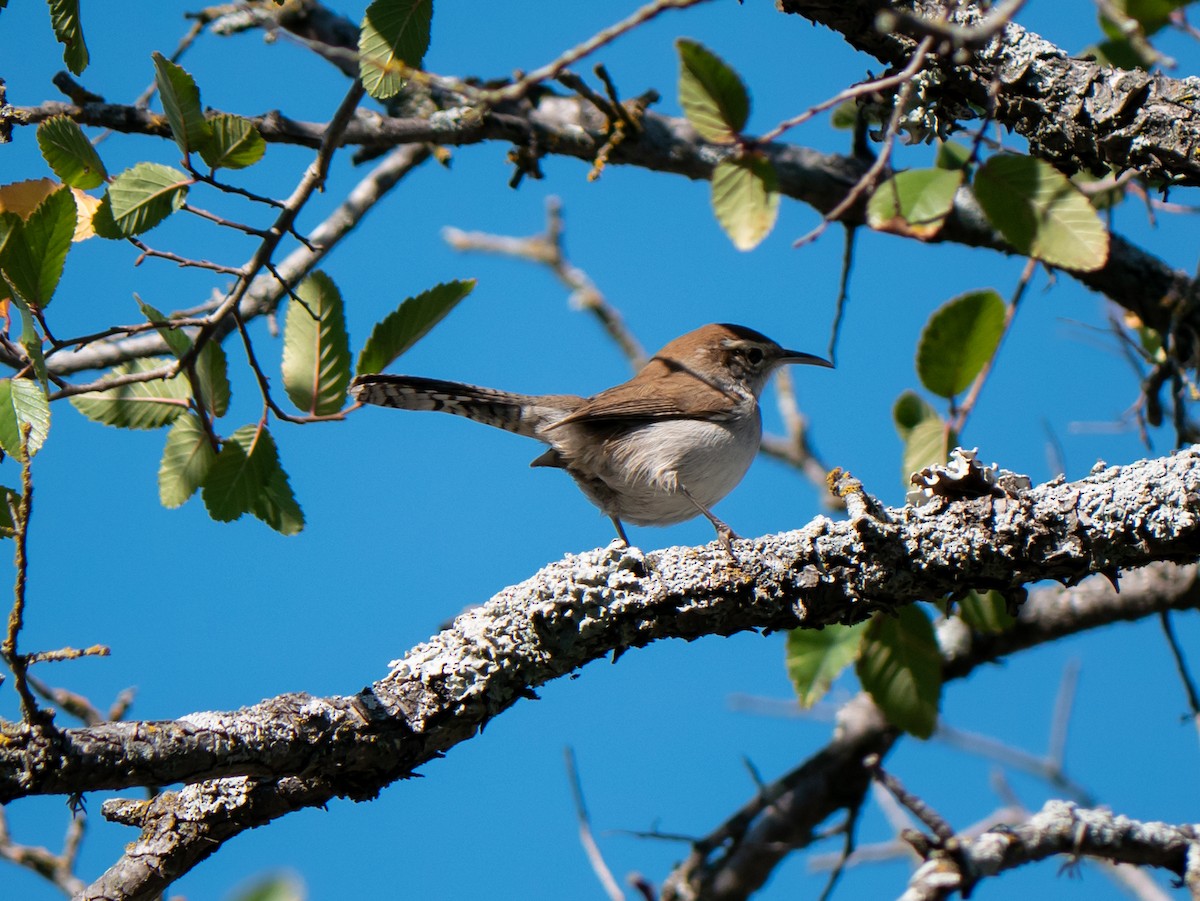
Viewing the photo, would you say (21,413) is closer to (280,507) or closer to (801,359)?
(280,507)

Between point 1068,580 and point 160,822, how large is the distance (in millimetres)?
2506

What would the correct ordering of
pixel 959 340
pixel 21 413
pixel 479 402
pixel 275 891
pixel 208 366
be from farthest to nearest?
pixel 479 402 < pixel 959 340 < pixel 208 366 < pixel 21 413 < pixel 275 891

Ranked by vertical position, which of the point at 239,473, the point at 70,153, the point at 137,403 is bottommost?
the point at 239,473

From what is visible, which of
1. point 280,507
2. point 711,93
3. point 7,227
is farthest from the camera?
Result: point 280,507

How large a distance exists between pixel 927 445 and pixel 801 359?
2236 mm

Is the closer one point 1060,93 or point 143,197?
point 143,197

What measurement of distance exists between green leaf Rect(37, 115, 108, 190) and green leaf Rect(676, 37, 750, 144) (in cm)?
176

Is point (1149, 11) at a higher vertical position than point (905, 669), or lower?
higher

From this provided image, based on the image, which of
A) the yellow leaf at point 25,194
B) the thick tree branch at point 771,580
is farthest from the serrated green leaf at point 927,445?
the yellow leaf at point 25,194

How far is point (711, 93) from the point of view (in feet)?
7.96

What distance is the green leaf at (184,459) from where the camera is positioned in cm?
339

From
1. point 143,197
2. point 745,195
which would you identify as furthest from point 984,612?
point 143,197

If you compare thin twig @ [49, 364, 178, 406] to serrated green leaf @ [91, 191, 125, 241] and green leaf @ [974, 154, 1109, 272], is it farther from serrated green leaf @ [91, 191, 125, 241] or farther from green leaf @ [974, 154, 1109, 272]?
green leaf @ [974, 154, 1109, 272]

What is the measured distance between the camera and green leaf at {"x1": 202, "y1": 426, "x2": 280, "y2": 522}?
3344 millimetres
